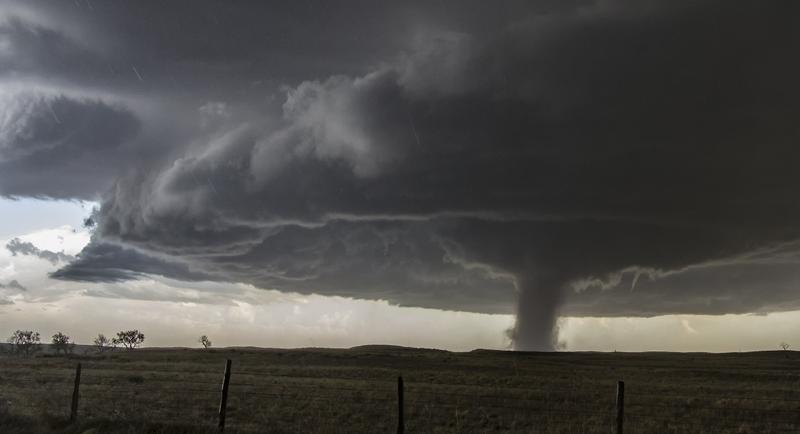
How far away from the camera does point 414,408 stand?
30.9m

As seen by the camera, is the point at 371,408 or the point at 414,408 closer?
the point at 371,408

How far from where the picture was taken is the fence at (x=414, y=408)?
25375 mm

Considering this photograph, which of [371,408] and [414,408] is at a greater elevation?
[414,408]

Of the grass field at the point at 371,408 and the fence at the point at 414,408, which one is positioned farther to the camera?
the fence at the point at 414,408

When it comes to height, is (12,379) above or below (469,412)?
below

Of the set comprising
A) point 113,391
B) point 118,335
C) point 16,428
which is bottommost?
point 118,335

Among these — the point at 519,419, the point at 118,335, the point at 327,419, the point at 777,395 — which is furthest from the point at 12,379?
the point at 118,335

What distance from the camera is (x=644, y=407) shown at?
32.3m

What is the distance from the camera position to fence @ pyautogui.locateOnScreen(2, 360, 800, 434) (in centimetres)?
2538

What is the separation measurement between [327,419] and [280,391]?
12.5 meters

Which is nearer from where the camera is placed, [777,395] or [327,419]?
[327,419]

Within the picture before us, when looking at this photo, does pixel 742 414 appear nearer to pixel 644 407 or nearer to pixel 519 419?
pixel 644 407

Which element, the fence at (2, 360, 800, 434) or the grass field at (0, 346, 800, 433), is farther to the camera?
the fence at (2, 360, 800, 434)

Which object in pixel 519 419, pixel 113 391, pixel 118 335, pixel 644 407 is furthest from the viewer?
pixel 118 335
